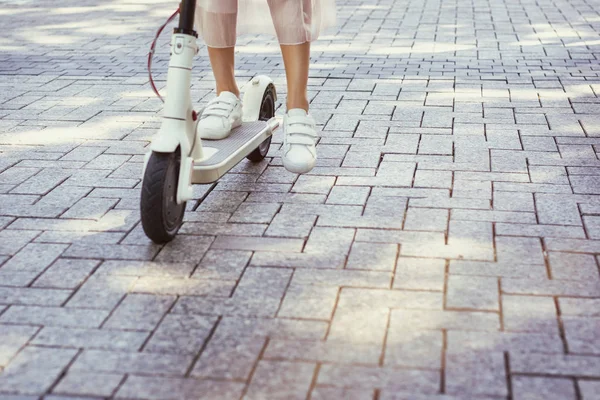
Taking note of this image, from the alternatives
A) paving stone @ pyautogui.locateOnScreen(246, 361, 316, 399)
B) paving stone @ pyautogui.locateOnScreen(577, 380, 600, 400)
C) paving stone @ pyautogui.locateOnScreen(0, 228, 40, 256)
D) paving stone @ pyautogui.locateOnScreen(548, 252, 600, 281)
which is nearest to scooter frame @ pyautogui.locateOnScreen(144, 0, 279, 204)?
paving stone @ pyautogui.locateOnScreen(0, 228, 40, 256)

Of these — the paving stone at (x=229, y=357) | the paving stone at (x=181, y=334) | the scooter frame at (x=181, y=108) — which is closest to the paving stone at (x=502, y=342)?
the paving stone at (x=229, y=357)

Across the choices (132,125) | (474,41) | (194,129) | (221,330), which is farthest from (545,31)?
(221,330)

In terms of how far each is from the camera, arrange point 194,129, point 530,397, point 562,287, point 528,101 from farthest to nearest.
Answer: point 528,101
point 194,129
point 562,287
point 530,397

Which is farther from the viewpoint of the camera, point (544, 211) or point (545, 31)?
point (545, 31)

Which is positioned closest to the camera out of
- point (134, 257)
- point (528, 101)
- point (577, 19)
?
point (134, 257)

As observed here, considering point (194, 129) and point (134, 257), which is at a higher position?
point (194, 129)

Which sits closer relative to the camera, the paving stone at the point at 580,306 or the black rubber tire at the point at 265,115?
the paving stone at the point at 580,306

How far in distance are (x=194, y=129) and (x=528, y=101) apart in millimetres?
2327

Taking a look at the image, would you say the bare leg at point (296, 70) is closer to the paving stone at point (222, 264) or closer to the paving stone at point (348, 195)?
the paving stone at point (348, 195)

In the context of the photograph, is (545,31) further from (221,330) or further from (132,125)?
(221,330)

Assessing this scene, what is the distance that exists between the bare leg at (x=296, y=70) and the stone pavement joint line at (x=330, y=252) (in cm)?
34

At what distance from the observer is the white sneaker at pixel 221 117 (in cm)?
319

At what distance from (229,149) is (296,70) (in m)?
0.39

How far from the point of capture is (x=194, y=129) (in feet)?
9.17
